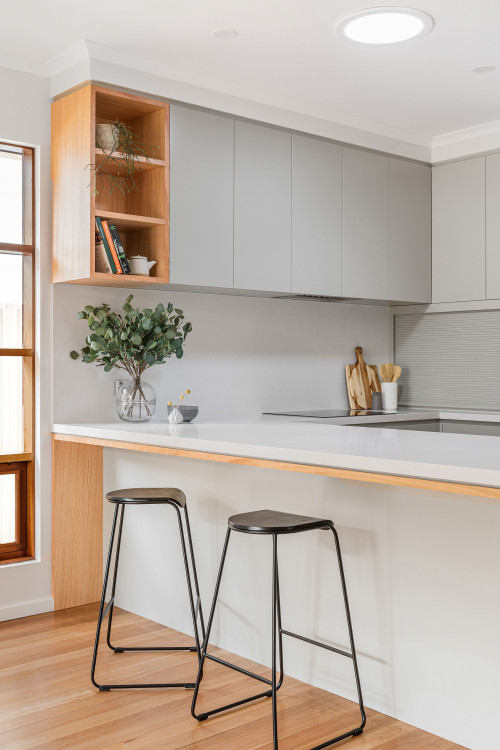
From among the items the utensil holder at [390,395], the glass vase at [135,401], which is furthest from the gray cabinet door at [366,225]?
the glass vase at [135,401]

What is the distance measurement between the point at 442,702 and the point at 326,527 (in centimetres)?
64

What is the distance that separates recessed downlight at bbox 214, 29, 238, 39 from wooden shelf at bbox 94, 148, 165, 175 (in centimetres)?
62

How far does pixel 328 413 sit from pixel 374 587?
6.38ft

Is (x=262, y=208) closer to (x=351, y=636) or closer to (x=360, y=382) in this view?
(x=360, y=382)

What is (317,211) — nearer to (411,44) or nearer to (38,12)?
(411,44)

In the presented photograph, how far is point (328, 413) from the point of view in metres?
4.52

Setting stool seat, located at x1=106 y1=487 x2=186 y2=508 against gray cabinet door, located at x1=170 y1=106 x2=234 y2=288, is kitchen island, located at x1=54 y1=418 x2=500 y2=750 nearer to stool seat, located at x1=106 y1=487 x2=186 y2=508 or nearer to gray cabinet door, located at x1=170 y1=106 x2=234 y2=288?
stool seat, located at x1=106 y1=487 x2=186 y2=508

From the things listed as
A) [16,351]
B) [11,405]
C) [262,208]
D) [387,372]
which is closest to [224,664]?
[11,405]

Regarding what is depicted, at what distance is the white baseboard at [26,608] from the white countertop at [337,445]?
817mm

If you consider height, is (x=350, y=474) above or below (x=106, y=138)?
below

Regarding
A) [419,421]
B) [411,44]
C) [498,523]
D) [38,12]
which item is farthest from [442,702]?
[38,12]

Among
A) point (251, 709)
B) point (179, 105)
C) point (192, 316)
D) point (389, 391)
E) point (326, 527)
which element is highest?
point (179, 105)

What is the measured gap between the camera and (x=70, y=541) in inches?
151

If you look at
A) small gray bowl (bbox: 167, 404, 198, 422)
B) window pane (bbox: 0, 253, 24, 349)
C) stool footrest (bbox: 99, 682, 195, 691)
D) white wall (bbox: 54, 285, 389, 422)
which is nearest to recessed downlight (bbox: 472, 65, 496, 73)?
white wall (bbox: 54, 285, 389, 422)
